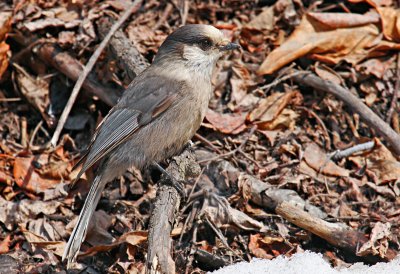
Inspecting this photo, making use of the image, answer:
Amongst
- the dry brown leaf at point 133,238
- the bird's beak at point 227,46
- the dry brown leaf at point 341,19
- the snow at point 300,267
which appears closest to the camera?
the snow at point 300,267

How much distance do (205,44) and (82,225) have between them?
6.06ft

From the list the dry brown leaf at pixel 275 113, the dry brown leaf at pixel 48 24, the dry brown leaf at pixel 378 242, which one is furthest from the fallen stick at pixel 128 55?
the dry brown leaf at pixel 378 242

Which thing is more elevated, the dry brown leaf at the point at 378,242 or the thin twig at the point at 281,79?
the thin twig at the point at 281,79

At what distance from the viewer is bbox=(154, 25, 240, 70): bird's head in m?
5.44

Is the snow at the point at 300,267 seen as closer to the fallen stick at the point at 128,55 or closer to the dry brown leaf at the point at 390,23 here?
the fallen stick at the point at 128,55

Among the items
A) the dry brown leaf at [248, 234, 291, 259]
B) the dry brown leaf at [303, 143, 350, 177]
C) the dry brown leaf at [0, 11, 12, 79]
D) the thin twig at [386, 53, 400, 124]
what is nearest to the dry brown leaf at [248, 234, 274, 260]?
the dry brown leaf at [248, 234, 291, 259]

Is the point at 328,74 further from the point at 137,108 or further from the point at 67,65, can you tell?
the point at 67,65

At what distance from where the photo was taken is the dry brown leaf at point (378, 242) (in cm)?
469

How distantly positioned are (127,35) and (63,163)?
4.86 feet

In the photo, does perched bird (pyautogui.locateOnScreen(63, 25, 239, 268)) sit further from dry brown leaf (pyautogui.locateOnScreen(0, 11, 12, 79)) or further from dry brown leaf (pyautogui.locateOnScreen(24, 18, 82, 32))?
dry brown leaf (pyautogui.locateOnScreen(0, 11, 12, 79))

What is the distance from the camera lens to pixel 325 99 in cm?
609

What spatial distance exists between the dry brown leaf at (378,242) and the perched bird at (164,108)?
1710 millimetres

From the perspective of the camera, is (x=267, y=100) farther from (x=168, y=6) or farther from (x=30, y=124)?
(x=30, y=124)

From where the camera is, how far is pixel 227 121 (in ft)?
19.8
